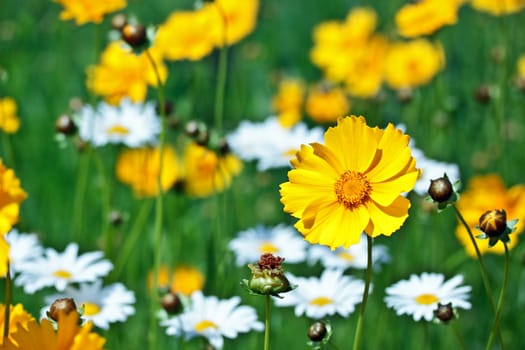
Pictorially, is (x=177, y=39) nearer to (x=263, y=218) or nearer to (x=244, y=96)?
(x=263, y=218)

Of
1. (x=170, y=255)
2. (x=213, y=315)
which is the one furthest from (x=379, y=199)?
(x=170, y=255)

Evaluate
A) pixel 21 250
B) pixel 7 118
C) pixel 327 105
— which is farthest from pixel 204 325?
pixel 327 105

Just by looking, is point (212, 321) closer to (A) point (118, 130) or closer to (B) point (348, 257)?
(B) point (348, 257)

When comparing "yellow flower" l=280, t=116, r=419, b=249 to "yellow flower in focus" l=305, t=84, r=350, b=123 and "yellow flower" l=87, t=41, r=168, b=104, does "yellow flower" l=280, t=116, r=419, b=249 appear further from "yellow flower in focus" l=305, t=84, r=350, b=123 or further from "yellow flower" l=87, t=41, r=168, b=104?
"yellow flower in focus" l=305, t=84, r=350, b=123

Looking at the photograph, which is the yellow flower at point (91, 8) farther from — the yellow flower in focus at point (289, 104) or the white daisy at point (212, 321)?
the yellow flower in focus at point (289, 104)

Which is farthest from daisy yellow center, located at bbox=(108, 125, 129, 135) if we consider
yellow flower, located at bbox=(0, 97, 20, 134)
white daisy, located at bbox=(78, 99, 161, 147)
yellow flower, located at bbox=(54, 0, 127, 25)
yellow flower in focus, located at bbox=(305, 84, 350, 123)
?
yellow flower in focus, located at bbox=(305, 84, 350, 123)
